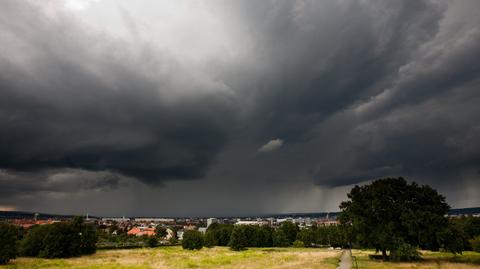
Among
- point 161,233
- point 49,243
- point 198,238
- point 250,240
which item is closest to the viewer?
point 49,243

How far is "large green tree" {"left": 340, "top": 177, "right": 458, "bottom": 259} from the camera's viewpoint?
47.4m

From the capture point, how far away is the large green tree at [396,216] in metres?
47.4

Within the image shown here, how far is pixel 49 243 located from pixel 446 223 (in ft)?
270

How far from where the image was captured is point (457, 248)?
46.7 m

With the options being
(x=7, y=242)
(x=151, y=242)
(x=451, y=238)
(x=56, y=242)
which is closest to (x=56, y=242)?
(x=56, y=242)

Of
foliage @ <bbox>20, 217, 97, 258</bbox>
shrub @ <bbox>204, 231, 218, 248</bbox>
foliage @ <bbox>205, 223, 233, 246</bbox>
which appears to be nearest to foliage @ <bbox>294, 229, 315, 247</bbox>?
foliage @ <bbox>205, 223, 233, 246</bbox>

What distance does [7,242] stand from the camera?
60.9 meters

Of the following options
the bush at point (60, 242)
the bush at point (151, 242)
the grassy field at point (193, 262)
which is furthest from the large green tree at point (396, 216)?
the bush at point (151, 242)

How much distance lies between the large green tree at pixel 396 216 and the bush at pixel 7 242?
2419 inches

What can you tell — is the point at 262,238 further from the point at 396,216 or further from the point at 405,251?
the point at 405,251

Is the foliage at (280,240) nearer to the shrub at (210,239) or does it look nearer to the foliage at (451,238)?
the shrub at (210,239)

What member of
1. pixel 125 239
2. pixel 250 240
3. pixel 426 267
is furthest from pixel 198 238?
pixel 426 267

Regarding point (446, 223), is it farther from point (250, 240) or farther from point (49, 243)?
point (49, 243)

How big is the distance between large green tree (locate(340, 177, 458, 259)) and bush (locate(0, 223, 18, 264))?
61440mm
